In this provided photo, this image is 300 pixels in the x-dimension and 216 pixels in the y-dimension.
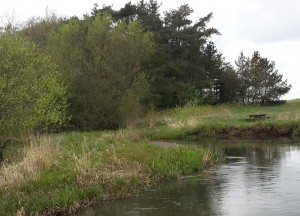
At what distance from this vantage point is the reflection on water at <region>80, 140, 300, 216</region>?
15.5 meters

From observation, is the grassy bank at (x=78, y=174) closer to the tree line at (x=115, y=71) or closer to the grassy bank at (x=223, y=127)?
the tree line at (x=115, y=71)

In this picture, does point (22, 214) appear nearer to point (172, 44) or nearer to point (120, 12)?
point (172, 44)

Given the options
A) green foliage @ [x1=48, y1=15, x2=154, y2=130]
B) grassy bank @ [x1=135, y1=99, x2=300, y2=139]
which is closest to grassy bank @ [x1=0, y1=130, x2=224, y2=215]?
grassy bank @ [x1=135, y1=99, x2=300, y2=139]

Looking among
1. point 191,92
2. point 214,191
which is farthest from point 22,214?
point 191,92

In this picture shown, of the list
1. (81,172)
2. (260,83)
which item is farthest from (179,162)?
(260,83)

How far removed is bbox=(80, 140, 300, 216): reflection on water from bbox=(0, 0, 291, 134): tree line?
8779mm

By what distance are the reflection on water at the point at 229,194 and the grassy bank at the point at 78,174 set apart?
664 millimetres

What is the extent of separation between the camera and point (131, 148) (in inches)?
922

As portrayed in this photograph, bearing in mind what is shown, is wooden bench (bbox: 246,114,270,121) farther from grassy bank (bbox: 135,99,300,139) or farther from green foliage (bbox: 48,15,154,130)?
green foliage (bbox: 48,15,154,130)

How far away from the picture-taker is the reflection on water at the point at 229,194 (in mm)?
15500

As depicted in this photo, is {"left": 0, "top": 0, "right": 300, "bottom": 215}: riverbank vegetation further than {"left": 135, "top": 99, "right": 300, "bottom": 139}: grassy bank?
No

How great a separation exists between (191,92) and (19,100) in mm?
42225

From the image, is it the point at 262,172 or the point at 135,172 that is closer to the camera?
the point at 135,172

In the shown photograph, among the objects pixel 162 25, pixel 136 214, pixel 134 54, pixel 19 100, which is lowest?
pixel 136 214
